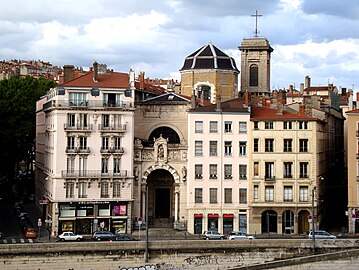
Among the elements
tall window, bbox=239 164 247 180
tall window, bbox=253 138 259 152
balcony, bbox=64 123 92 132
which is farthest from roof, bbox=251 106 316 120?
balcony, bbox=64 123 92 132

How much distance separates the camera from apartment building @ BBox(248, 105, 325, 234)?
71750 mm

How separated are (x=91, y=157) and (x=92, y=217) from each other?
5.69 meters

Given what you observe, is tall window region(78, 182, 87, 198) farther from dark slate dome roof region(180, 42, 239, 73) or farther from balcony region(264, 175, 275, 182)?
dark slate dome roof region(180, 42, 239, 73)

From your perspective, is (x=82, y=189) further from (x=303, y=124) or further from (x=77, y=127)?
(x=303, y=124)

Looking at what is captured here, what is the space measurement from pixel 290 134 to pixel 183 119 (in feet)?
38.8

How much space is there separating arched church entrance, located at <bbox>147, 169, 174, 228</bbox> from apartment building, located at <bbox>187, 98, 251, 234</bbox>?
3.88 m

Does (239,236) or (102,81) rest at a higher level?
(102,81)

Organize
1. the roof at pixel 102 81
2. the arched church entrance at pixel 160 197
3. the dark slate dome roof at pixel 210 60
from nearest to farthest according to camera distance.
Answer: the roof at pixel 102 81, the arched church entrance at pixel 160 197, the dark slate dome roof at pixel 210 60

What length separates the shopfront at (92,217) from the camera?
70.2 m

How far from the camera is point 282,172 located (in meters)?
71.9

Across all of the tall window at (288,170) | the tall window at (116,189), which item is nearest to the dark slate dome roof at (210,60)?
the tall window at (288,170)

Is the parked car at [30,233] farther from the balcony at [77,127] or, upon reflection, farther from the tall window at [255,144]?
the tall window at [255,144]

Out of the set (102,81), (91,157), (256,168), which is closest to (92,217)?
(91,157)

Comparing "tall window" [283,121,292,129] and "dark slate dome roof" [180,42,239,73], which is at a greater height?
"dark slate dome roof" [180,42,239,73]
